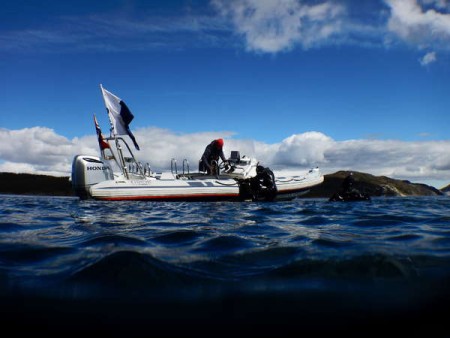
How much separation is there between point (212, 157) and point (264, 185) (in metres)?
4.19

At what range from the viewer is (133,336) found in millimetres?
1788

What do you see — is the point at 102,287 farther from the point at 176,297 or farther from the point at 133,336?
the point at 133,336

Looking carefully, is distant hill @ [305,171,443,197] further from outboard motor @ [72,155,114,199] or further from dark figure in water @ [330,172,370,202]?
outboard motor @ [72,155,114,199]

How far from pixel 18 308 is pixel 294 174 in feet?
74.4

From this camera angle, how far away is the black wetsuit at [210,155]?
19703mm

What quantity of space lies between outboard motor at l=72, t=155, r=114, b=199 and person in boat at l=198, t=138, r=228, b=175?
572cm

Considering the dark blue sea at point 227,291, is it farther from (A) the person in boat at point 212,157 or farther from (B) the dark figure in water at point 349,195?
(A) the person in boat at point 212,157

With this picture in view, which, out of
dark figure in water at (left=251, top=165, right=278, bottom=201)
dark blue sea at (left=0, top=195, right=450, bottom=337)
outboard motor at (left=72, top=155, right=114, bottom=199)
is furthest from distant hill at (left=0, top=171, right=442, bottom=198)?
dark blue sea at (left=0, top=195, right=450, bottom=337)

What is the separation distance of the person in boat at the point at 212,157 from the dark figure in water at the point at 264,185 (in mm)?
3049

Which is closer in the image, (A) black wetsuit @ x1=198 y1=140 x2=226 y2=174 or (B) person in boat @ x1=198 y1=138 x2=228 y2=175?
(B) person in boat @ x1=198 y1=138 x2=228 y2=175

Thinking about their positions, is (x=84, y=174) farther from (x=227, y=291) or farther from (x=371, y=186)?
(x=371, y=186)

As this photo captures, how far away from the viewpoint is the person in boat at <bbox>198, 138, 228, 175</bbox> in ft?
64.3

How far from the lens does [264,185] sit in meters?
17.2

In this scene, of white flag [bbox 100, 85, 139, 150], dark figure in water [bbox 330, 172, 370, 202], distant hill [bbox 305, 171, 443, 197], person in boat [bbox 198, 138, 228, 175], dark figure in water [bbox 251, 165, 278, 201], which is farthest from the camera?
distant hill [bbox 305, 171, 443, 197]
